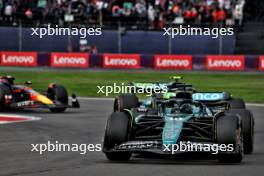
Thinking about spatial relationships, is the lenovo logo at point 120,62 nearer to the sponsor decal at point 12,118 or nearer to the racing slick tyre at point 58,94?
the racing slick tyre at point 58,94

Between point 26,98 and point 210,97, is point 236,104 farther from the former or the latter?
point 26,98

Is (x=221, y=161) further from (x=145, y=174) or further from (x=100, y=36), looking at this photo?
(x=100, y=36)

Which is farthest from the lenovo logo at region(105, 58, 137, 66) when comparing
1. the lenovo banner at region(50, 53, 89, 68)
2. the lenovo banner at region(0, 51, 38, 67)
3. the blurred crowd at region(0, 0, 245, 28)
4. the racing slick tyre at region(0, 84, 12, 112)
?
the racing slick tyre at region(0, 84, 12, 112)

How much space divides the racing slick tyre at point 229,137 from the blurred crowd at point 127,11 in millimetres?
28185

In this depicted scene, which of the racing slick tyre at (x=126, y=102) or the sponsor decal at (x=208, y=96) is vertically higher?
the sponsor decal at (x=208, y=96)

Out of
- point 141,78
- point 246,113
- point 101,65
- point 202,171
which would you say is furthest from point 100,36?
point 202,171

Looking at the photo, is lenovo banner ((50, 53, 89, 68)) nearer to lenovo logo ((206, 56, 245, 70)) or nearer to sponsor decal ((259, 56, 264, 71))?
lenovo logo ((206, 56, 245, 70))

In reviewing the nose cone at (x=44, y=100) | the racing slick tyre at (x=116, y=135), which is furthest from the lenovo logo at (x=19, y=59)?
the racing slick tyre at (x=116, y=135)

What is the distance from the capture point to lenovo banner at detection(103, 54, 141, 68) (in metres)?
41.8

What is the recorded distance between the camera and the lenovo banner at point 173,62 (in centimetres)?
4109

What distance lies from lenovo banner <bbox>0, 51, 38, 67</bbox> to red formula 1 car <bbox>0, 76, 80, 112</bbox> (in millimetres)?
19027

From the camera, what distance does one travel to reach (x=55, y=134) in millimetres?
17828

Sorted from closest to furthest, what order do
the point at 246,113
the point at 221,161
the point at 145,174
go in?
the point at 145,174, the point at 221,161, the point at 246,113

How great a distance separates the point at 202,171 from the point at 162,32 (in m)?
29.3
